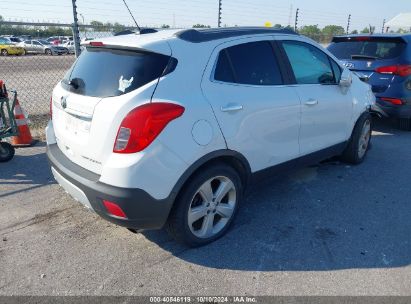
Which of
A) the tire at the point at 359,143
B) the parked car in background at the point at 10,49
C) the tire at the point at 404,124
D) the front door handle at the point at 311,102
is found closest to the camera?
the front door handle at the point at 311,102

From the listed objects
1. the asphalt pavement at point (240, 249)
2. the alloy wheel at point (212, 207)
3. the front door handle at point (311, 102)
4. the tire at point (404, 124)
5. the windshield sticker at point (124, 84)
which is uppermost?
the windshield sticker at point (124, 84)

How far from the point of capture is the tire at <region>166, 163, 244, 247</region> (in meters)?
2.93

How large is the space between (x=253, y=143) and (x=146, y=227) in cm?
120

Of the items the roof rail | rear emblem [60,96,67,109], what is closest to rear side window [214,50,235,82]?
the roof rail

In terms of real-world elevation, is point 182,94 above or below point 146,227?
above

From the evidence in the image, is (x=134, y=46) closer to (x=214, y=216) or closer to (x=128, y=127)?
(x=128, y=127)

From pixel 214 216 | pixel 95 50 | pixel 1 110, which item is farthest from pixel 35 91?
pixel 214 216

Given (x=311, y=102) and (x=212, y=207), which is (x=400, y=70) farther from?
(x=212, y=207)

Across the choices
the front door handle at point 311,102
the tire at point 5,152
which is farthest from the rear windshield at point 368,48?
the tire at point 5,152

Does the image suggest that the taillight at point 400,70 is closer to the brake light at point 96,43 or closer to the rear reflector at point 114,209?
the brake light at point 96,43

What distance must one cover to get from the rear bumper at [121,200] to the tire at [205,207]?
165mm

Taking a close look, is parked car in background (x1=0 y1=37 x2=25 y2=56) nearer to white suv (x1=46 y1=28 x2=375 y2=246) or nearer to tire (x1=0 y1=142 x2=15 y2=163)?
tire (x1=0 y1=142 x2=15 y2=163)

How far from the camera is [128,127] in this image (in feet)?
8.49

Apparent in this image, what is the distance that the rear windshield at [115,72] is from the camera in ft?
8.99
